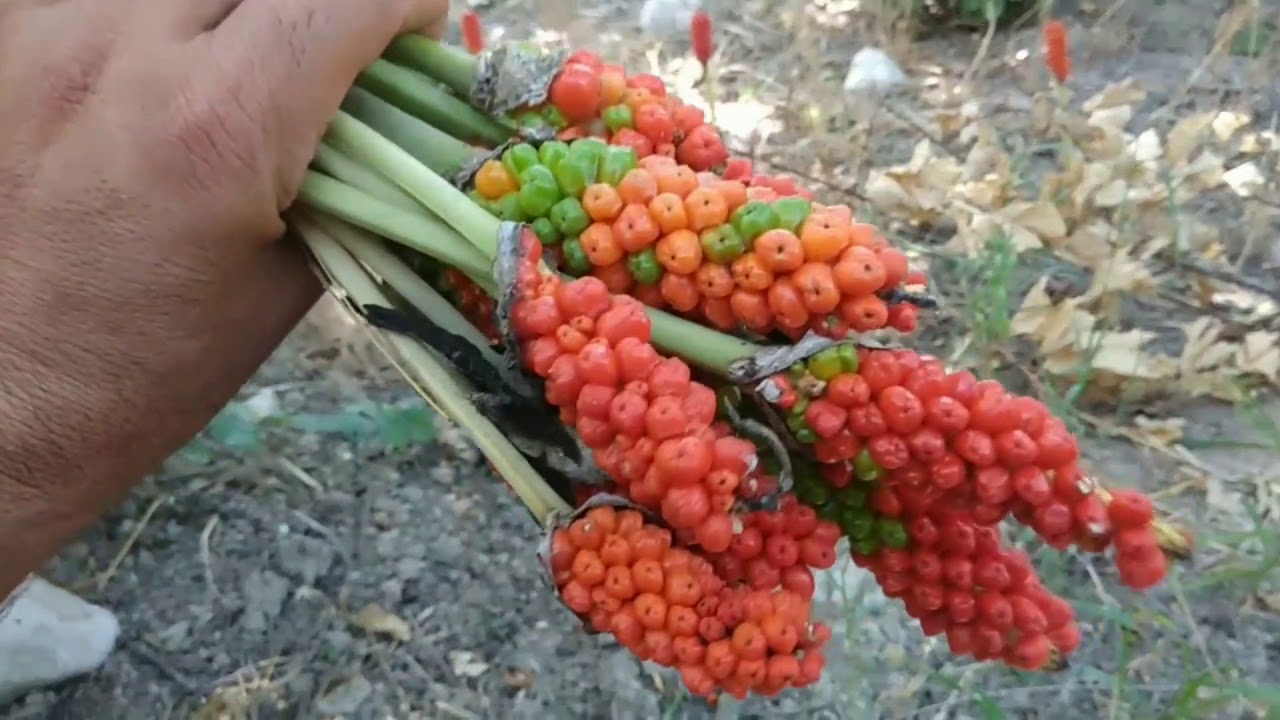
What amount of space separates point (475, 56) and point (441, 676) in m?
0.60

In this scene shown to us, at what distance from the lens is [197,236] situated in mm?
741

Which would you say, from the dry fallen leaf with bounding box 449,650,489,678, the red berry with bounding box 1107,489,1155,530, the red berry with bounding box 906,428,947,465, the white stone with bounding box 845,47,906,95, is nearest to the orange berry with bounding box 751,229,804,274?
the red berry with bounding box 906,428,947,465

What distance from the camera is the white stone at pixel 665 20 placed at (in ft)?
6.73

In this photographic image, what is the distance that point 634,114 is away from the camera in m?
0.77

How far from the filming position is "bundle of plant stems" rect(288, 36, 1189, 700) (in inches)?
23.5

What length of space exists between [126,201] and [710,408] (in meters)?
0.39

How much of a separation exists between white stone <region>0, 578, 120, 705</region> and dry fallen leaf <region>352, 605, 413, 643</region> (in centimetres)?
24

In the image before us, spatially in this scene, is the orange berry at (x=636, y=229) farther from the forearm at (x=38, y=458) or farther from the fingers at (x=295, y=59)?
the forearm at (x=38, y=458)

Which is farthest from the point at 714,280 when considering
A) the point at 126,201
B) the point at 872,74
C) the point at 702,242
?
the point at 872,74

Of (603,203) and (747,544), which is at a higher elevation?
(603,203)

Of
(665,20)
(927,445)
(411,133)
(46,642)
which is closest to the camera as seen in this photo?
(927,445)

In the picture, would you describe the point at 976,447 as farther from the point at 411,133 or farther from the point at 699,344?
the point at 411,133

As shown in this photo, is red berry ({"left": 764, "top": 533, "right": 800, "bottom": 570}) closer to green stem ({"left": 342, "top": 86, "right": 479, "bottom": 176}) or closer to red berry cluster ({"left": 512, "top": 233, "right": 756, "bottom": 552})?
red berry cluster ({"left": 512, "top": 233, "right": 756, "bottom": 552})

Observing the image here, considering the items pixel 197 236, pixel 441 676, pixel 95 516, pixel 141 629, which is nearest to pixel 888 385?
pixel 197 236
